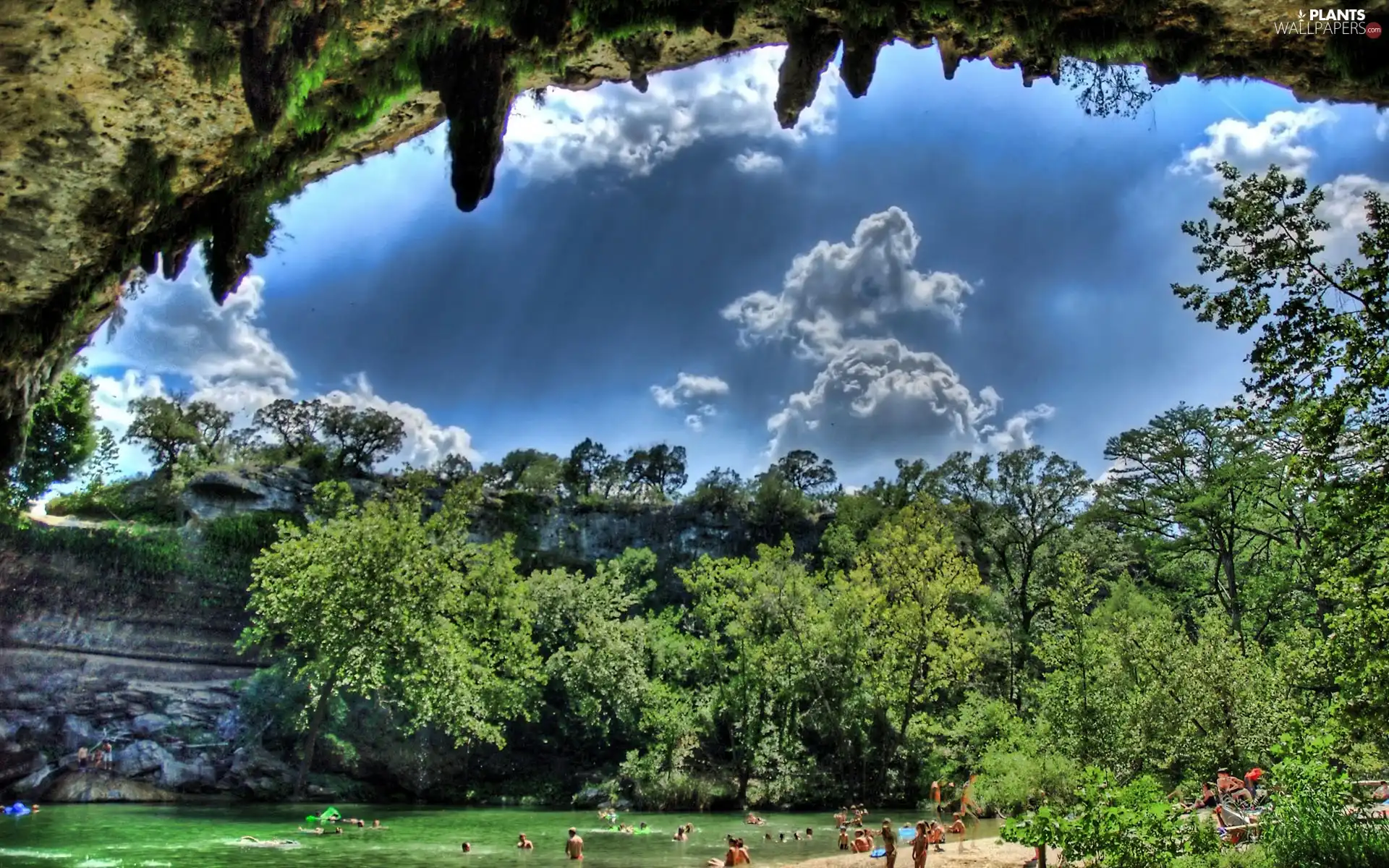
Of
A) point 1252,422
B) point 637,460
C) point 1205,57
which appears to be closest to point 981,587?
point 1252,422

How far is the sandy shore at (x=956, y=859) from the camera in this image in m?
16.8

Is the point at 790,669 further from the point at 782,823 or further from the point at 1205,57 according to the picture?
the point at 1205,57

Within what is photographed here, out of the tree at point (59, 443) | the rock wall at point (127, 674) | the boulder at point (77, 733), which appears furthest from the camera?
the tree at point (59, 443)

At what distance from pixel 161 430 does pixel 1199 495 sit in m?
56.6

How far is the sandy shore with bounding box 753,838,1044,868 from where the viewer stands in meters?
16.8

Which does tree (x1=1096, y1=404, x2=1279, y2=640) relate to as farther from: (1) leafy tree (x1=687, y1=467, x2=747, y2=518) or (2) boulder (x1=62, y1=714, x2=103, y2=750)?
(2) boulder (x1=62, y1=714, x2=103, y2=750)

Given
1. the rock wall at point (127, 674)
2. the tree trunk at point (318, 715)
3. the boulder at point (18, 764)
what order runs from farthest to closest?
1. the rock wall at point (127, 674)
2. the boulder at point (18, 764)
3. the tree trunk at point (318, 715)

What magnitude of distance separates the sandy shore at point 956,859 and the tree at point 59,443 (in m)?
29.8

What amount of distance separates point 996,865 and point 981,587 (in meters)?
15.8

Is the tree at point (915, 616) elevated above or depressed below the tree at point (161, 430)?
below

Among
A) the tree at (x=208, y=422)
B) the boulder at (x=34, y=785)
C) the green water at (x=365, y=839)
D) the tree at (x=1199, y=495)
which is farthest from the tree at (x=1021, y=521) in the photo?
the tree at (x=208, y=422)

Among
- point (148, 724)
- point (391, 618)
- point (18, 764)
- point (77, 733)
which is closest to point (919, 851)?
point (391, 618)

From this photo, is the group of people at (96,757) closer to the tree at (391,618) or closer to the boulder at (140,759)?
the boulder at (140,759)

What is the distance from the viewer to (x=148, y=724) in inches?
1163
